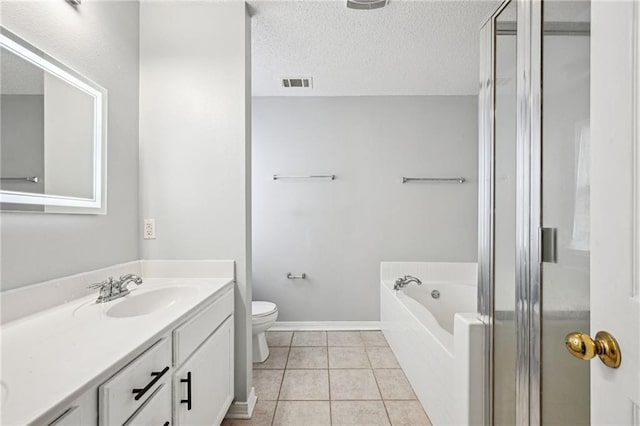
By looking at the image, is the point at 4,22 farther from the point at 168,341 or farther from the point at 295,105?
the point at 295,105

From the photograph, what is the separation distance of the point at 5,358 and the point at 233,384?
46.6 inches

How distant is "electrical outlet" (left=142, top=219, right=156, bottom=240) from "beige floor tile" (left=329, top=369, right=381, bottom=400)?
4.99 feet

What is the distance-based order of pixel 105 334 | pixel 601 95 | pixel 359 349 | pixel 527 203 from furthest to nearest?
pixel 359 349, pixel 527 203, pixel 105 334, pixel 601 95

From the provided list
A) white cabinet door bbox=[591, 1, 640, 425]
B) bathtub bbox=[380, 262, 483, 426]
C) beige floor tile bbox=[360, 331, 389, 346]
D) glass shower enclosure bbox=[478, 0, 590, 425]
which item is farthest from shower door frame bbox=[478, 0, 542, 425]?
beige floor tile bbox=[360, 331, 389, 346]

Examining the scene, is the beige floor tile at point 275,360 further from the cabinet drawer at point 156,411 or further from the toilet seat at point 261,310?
the cabinet drawer at point 156,411

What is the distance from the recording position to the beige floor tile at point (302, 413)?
1.79 metres

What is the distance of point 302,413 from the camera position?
1.86 meters

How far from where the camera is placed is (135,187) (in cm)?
184

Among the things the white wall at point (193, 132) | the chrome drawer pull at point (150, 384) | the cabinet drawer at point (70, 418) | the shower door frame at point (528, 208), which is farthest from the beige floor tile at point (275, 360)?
the cabinet drawer at point (70, 418)

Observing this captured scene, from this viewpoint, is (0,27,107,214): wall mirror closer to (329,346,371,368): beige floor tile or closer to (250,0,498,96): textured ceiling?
(250,0,498,96): textured ceiling

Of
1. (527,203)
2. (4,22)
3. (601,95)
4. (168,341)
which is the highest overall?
(4,22)

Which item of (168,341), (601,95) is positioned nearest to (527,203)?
(601,95)

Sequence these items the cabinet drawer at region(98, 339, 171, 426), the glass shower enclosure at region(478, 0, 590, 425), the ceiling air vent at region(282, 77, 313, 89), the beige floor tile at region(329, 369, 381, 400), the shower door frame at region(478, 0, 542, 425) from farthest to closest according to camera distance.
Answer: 1. the ceiling air vent at region(282, 77, 313, 89)
2. the beige floor tile at region(329, 369, 381, 400)
3. the shower door frame at region(478, 0, 542, 425)
4. the glass shower enclosure at region(478, 0, 590, 425)
5. the cabinet drawer at region(98, 339, 171, 426)

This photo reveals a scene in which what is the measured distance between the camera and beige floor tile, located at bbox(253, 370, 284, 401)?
6.73 feet
